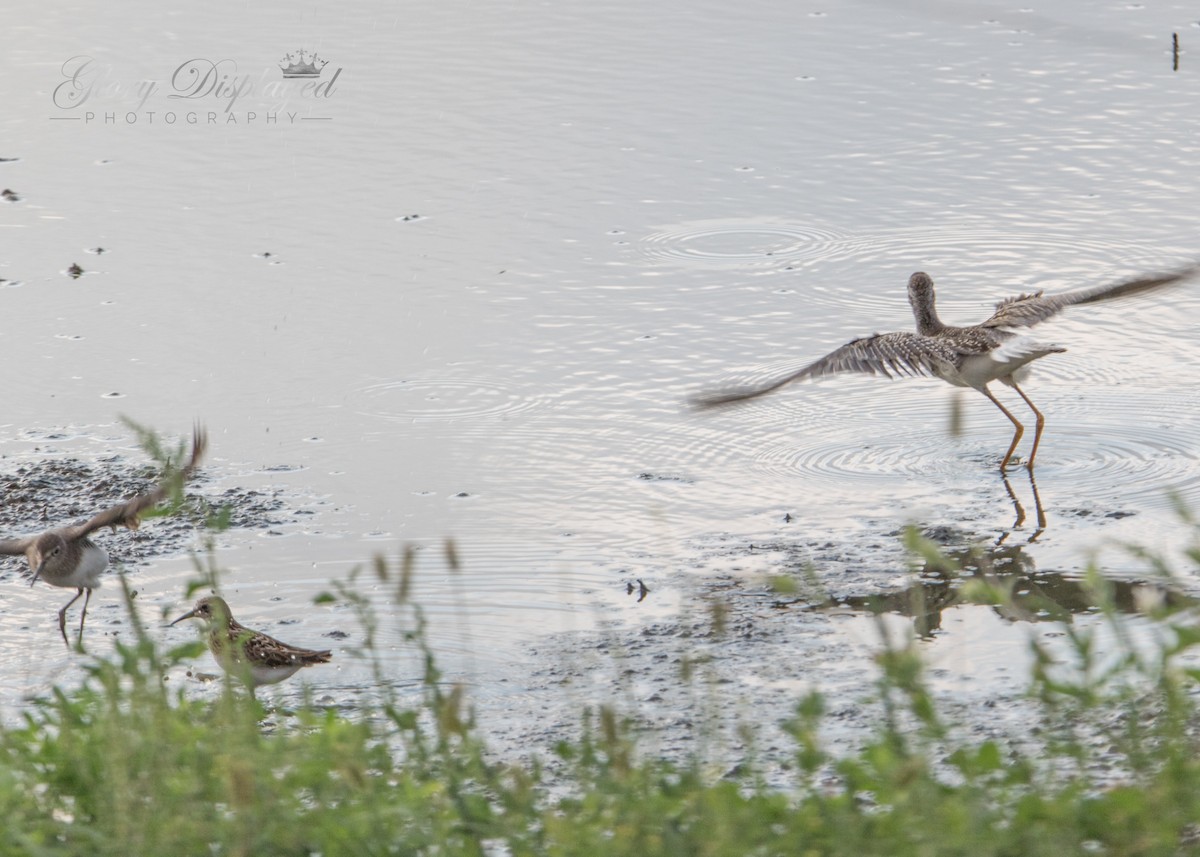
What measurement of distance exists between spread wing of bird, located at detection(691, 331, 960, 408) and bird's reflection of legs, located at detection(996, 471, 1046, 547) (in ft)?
2.12

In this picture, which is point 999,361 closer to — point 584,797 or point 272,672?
point 272,672

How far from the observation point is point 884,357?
26.4ft

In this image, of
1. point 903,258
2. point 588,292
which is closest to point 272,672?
point 588,292

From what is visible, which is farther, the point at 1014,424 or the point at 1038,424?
the point at 1014,424

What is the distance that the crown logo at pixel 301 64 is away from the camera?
576 inches

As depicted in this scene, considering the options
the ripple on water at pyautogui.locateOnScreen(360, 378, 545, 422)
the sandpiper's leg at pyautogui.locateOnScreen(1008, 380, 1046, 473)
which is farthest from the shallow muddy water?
the sandpiper's leg at pyautogui.locateOnScreen(1008, 380, 1046, 473)

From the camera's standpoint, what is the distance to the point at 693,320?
10.1m

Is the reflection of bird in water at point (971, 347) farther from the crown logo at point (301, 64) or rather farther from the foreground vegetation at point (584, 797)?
the crown logo at point (301, 64)

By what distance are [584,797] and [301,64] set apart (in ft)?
39.3

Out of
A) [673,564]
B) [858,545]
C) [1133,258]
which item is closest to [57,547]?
[673,564]

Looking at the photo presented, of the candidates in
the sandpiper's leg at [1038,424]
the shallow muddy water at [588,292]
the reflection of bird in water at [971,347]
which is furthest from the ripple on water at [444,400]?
the sandpiper's leg at [1038,424]

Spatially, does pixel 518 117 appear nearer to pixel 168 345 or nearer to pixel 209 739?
pixel 168 345

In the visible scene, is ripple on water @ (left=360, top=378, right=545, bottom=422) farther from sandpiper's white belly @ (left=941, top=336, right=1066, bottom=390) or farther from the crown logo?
the crown logo

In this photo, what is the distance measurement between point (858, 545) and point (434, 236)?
15.2 feet
